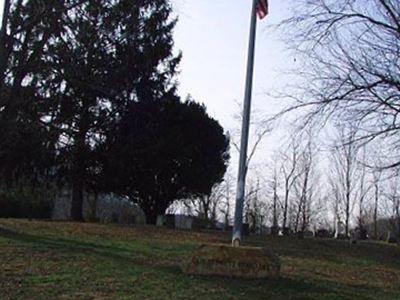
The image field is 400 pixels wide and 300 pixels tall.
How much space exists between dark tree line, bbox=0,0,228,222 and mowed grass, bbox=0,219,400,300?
4996 millimetres

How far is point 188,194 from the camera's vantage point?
3781 cm

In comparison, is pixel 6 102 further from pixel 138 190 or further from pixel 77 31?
pixel 138 190

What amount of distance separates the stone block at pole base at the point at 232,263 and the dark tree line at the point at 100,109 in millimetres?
10349

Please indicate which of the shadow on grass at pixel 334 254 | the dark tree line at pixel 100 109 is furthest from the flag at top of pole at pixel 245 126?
the dark tree line at pixel 100 109

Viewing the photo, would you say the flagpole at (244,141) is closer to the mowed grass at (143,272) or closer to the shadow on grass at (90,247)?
the mowed grass at (143,272)

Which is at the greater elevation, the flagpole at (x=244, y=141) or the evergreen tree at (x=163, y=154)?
the evergreen tree at (x=163, y=154)

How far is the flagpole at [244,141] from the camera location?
14.1 metres

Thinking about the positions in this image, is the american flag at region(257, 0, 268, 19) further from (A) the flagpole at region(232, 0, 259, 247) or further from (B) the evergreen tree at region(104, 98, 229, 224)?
(B) the evergreen tree at region(104, 98, 229, 224)

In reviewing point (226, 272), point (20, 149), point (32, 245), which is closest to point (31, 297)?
point (226, 272)

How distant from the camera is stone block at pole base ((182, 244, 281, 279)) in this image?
12.9m

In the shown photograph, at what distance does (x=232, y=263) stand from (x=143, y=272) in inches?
64.3

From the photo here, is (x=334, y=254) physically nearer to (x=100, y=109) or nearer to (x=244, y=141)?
(x=244, y=141)

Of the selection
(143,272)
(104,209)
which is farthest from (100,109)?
(104,209)

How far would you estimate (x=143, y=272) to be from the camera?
12.9m
